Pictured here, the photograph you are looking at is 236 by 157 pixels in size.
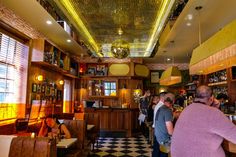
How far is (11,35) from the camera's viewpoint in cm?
479

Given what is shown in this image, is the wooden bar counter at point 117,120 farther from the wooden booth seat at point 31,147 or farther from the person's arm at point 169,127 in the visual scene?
the wooden booth seat at point 31,147

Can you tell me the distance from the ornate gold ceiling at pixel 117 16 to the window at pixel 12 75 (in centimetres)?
173

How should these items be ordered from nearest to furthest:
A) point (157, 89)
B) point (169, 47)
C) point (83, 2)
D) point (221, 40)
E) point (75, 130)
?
point (221, 40), point (83, 2), point (75, 130), point (169, 47), point (157, 89)

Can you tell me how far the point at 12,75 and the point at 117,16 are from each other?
3.06 metres

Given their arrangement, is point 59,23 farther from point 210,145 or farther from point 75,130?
point 210,145

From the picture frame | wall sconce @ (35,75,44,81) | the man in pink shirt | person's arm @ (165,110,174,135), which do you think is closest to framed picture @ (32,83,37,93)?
wall sconce @ (35,75,44,81)

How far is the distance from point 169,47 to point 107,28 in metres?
3.30

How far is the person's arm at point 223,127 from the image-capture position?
1.71 meters

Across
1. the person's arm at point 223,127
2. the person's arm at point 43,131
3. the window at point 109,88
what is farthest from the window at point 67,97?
the person's arm at point 223,127

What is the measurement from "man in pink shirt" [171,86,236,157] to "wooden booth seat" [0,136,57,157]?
1.39 m

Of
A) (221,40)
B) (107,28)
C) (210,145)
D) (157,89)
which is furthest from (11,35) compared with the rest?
(157,89)

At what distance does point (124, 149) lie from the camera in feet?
20.1

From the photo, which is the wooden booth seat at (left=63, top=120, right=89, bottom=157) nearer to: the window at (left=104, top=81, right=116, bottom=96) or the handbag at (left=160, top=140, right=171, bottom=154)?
the handbag at (left=160, top=140, right=171, bottom=154)

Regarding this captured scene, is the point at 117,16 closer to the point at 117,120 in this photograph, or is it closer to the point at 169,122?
the point at 169,122
